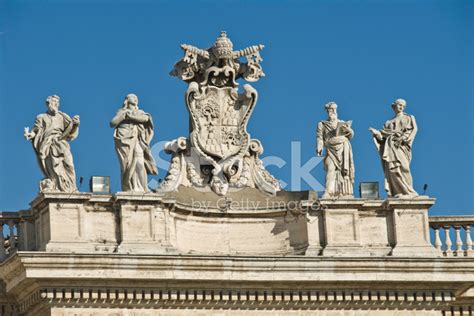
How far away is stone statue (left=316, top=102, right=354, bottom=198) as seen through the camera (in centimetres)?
4912

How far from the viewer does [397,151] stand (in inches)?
1949

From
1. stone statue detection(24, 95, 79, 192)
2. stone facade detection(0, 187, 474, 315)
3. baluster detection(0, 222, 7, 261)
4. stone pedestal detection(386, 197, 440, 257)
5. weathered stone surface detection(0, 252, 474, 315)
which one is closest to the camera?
weathered stone surface detection(0, 252, 474, 315)

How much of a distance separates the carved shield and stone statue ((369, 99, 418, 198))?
2.46 metres

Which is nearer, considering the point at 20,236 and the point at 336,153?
the point at 20,236

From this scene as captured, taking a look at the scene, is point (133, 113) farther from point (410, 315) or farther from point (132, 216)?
point (410, 315)

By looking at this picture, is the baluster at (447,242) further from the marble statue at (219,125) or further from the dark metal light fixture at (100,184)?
the dark metal light fixture at (100,184)

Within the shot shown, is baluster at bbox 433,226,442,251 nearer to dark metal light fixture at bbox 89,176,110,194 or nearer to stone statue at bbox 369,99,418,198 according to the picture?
stone statue at bbox 369,99,418,198

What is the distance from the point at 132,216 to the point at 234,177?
8.39 ft

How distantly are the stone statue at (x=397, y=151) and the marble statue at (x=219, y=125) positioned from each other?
2080 mm

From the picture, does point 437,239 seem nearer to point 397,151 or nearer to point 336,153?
point 397,151

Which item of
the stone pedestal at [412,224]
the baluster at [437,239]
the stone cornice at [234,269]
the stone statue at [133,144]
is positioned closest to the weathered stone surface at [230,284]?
the stone cornice at [234,269]

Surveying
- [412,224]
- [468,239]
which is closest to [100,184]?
[412,224]

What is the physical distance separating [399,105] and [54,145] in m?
6.76

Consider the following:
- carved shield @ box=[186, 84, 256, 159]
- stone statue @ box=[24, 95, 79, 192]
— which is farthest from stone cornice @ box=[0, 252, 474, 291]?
carved shield @ box=[186, 84, 256, 159]
